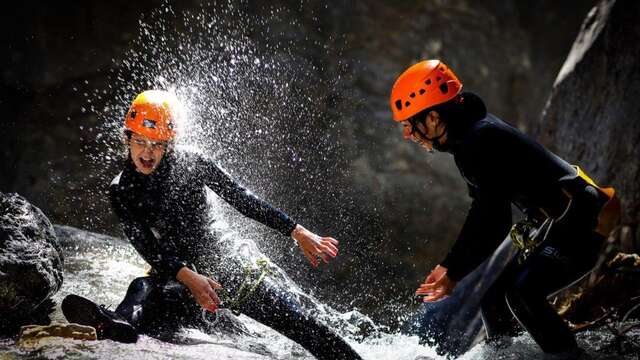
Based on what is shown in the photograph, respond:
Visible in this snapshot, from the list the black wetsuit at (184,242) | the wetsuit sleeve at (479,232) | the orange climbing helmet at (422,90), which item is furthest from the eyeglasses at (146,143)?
the wetsuit sleeve at (479,232)

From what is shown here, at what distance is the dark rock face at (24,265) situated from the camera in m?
3.09

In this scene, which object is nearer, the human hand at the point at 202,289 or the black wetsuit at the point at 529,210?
the black wetsuit at the point at 529,210

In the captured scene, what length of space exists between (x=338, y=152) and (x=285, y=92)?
1.38 m

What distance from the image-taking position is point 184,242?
3.57m

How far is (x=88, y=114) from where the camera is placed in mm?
9094

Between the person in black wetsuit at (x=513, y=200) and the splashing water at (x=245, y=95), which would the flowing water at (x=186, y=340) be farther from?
the splashing water at (x=245, y=95)

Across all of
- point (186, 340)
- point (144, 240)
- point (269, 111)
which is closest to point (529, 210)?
point (186, 340)

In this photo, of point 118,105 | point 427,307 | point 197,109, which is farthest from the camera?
point 118,105

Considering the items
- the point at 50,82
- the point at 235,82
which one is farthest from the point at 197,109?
the point at 50,82

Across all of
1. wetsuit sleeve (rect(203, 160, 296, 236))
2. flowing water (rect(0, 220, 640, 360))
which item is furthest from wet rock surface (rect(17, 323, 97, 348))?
wetsuit sleeve (rect(203, 160, 296, 236))

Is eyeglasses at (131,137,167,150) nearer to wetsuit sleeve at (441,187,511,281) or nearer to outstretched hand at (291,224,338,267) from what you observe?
outstretched hand at (291,224,338,267)

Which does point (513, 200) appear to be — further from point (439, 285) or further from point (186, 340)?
point (186, 340)

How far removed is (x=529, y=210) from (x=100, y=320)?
2.46 m

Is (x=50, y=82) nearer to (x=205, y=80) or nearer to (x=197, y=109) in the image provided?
(x=205, y=80)
